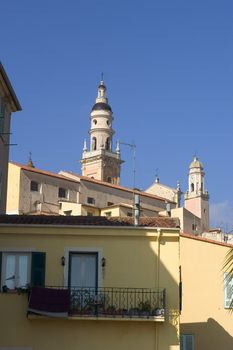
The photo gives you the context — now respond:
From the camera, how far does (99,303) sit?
2119cm

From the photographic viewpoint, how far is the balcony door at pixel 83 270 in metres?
21.8

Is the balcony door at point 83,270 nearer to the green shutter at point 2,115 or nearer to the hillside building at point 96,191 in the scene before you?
the green shutter at point 2,115

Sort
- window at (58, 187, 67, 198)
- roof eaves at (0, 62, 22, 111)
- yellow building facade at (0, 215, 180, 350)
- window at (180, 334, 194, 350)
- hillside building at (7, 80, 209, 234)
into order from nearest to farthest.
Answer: yellow building facade at (0, 215, 180, 350)
roof eaves at (0, 62, 22, 111)
window at (180, 334, 194, 350)
hillside building at (7, 80, 209, 234)
window at (58, 187, 67, 198)

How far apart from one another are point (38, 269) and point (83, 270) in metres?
1.40

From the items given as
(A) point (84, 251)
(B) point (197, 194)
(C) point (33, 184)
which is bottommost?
(A) point (84, 251)

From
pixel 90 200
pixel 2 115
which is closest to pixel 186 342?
pixel 2 115

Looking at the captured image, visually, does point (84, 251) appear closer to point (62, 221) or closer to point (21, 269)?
point (62, 221)

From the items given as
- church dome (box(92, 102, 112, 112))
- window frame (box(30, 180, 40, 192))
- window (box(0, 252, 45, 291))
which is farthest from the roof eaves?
church dome (box(92, 102, 112, 112))

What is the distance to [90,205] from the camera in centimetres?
7838

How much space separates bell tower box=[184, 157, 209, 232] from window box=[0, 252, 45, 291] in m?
89.7

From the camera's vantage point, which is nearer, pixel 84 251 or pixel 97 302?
pixel 97 302

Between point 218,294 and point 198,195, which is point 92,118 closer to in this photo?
point 198,195

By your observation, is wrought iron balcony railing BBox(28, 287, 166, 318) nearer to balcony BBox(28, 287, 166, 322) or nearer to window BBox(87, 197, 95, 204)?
balcony BBox(28, 287, 166, 322)

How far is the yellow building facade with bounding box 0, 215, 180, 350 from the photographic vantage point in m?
21.0
